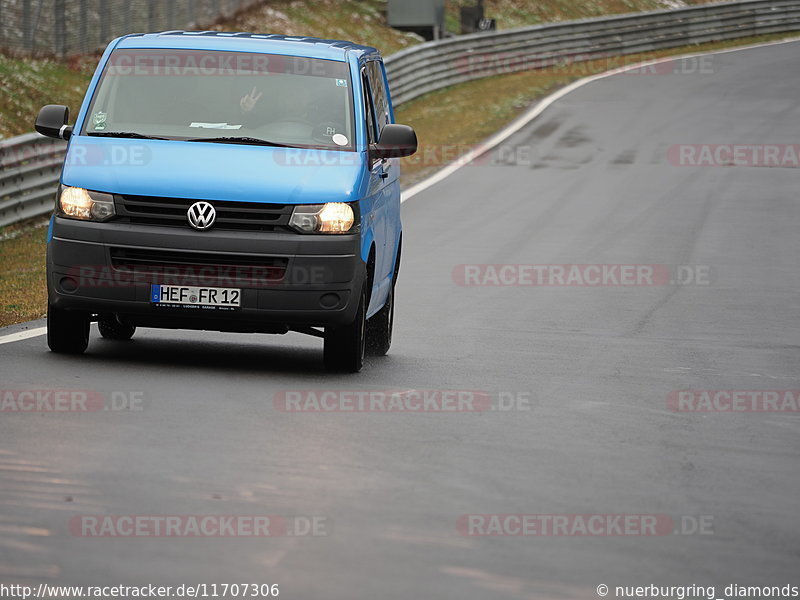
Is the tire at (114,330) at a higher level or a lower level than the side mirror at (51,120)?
lower

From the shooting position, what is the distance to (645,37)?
1785 inches

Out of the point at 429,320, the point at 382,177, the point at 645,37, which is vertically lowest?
the point at 645,37

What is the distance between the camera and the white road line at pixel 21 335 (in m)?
11.3

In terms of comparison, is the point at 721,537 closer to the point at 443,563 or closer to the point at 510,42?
the point at 443,563

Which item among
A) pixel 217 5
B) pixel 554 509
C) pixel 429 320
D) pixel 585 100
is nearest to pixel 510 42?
pixel 585 100

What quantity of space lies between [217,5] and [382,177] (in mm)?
26836

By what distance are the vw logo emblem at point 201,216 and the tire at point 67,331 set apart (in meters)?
1.03

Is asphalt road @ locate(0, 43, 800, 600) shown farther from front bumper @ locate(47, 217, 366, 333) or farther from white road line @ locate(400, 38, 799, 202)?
white road line @ locate(400, 38, 799, 202)

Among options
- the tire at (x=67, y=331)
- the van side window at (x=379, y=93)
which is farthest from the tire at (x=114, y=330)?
the van side window at (x=379, y=93)

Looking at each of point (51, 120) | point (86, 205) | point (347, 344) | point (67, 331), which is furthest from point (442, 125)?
point (86, 205)

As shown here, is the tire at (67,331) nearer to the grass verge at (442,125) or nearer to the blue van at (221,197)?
the blue van at (221,197)

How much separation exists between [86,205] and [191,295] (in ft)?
2.81

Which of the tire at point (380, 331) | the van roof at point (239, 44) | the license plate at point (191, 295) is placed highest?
the van roof at point (239, 44)

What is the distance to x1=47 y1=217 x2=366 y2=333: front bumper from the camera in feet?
32.4
